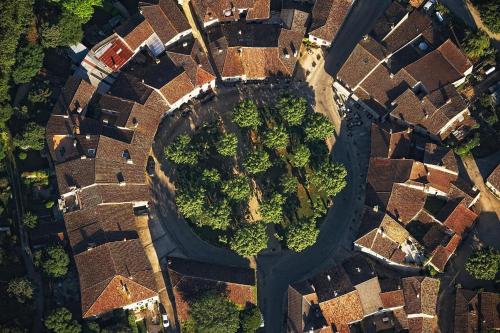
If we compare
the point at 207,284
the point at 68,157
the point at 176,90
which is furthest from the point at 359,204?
the point at 68,157

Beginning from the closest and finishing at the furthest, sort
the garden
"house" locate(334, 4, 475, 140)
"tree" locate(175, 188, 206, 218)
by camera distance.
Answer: "tree" locate(175, 188, 206, 218) < the garden < "house" locate(334, 4, 475, 140)

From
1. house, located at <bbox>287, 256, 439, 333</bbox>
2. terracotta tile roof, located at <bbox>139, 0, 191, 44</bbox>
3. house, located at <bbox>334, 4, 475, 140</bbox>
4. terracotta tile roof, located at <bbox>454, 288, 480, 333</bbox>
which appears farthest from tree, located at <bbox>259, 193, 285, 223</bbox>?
terracotta tile roof, located at <bbox>139, 0, 191, 44</bbox>

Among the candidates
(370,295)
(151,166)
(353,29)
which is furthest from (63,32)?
(370,295)

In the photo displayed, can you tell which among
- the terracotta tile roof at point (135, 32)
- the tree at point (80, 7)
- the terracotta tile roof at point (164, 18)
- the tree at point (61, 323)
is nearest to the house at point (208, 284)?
the tree at point (61, 323)

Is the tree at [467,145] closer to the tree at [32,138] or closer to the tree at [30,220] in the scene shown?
the tree at [32,138]

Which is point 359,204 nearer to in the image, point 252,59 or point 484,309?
point 484,309

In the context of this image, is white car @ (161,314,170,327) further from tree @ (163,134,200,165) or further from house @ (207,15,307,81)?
house @ (207,15,307,81)
